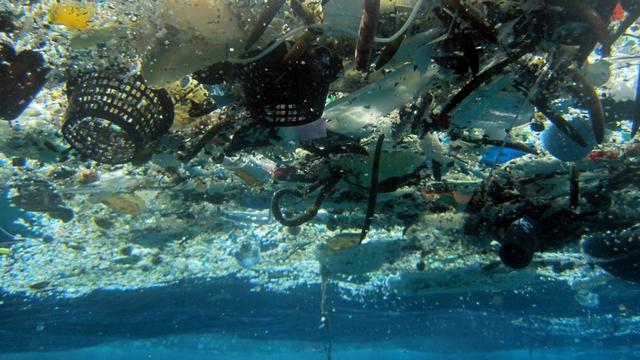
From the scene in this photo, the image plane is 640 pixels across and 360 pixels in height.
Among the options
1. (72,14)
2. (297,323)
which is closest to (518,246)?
(72,14)

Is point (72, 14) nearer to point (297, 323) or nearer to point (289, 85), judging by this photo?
point (289, 85)

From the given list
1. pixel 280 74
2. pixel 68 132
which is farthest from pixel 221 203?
pixel 280 74

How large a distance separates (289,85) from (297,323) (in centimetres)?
2349

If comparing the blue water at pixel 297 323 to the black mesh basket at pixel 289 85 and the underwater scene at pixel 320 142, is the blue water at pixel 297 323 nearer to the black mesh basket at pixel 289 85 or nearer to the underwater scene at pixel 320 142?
the underwater scene at pixel 320 142

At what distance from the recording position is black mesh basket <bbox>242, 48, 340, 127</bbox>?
315 centimetres

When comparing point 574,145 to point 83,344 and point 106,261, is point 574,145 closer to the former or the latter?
point 106,261

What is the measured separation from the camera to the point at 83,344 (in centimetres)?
3077

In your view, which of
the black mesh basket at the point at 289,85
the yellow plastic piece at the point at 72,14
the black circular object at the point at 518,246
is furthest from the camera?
the black circular object at the point at 518,246

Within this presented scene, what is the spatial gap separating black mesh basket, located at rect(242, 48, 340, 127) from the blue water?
10.8m

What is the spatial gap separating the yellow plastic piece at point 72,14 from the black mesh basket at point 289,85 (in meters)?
1.48

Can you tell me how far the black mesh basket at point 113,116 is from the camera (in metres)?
3.37

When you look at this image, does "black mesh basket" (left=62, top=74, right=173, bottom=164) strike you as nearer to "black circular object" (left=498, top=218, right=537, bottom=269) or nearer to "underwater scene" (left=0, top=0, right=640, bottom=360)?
"underwater scene" (left=0, top=0, right=640, bottom=360)

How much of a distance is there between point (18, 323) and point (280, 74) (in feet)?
91.2

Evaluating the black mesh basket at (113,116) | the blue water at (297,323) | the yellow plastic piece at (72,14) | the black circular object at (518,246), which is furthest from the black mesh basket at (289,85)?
the blue water at (297,323)
